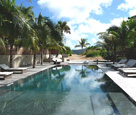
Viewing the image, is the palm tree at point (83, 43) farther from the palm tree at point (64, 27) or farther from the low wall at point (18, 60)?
the low wall at point (18, 60)

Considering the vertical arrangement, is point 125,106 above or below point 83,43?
below

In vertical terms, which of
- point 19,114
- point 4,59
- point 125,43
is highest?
point 125,43

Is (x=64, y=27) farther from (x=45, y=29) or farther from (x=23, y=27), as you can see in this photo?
(x=23, y=27)

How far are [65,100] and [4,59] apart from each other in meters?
10.4

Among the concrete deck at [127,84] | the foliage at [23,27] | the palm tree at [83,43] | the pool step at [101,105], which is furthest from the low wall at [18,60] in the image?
the palm tree at [83,43]

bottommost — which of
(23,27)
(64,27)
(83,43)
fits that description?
(23,27)

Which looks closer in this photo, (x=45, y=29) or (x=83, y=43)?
(x=45, y=29)

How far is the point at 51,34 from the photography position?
1378 centimetres

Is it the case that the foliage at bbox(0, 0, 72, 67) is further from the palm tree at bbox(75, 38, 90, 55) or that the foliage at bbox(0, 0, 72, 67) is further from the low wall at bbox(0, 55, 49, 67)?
the palm tree at bbox(75, 38, 90, 55)

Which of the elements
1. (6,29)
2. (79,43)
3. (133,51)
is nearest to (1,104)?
(6,29)

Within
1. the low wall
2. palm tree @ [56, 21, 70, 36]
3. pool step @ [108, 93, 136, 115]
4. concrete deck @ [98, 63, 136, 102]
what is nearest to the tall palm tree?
the low wall

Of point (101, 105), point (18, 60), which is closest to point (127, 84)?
point (101, 105)

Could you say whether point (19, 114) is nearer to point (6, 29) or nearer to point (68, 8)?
point (6, 29)

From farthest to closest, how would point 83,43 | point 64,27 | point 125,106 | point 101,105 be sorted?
point 83,43 < point 64,27 < point 101,105 < point 125,106
